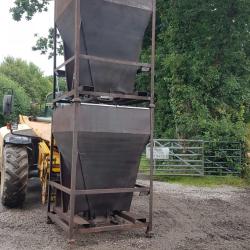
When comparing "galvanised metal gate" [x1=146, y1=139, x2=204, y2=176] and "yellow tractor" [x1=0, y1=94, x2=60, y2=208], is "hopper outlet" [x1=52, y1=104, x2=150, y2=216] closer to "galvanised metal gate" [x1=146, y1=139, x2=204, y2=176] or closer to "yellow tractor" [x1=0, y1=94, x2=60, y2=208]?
"yellow tractor" [x1=0, y1=94, x2=60, y2=208]

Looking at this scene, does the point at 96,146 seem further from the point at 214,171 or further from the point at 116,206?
the point at 214,171

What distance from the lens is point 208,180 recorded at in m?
12.4

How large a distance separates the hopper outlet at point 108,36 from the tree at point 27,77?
134 ft

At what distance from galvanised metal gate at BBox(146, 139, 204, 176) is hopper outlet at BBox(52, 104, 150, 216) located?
23.7 ft

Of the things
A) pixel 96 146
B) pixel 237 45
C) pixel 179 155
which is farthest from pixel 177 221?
pixel 237 45

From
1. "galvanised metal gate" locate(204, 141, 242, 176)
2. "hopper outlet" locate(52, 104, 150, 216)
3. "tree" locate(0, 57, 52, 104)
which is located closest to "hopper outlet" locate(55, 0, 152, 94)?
"hopper outlet" locate(52, 104, 150, 216)

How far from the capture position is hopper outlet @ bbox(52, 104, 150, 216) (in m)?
5.20

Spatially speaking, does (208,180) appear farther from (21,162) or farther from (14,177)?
(14,177)

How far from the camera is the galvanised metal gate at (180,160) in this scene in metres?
12.9

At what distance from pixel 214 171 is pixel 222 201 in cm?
407

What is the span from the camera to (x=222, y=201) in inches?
351

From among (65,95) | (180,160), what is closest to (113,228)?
(65,95)

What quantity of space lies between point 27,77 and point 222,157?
41.3 meters

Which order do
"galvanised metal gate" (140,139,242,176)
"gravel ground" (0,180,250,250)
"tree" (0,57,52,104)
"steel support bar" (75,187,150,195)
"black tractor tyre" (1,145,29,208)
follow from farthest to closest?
1. "tree" (0,57,52,104)
2. "galvanised metal gate" (140,139,242,176)
3. "black tractor tyre" (1,145,29,208)
4. "gravel ground" (0,180,250,250)
5. "steel support bar" (75,187,150,195)
